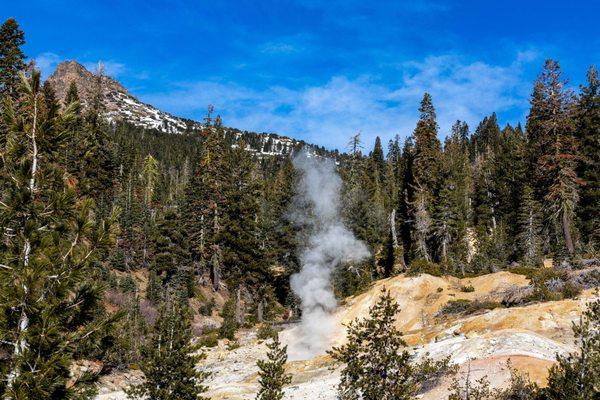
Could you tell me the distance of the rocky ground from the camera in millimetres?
17453

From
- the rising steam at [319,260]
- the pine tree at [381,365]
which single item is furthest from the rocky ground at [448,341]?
the pine tree at [381,365]

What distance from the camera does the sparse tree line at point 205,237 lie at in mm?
8930

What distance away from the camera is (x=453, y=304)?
32.4m

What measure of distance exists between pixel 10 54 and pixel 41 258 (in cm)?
4074

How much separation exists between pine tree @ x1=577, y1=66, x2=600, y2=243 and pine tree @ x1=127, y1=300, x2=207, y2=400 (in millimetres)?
41201

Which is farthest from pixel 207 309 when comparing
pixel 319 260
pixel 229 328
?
pixel 319 260

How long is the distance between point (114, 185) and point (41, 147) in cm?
6651

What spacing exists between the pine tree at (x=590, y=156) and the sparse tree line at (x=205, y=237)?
0.23m

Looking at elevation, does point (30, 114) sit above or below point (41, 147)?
above

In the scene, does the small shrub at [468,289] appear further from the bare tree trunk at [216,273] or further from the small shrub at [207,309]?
the bare tree trunk at [216,273]

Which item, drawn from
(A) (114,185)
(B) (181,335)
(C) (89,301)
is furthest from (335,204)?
(A) (114,185)

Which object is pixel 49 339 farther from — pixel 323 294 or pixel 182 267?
pixel 182 267

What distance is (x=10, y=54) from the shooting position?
4153 centimetres

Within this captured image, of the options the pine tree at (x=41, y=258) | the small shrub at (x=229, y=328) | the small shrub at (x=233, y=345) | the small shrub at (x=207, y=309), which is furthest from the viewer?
the small shrub at (x=207, y=309)
